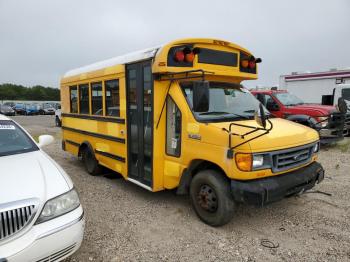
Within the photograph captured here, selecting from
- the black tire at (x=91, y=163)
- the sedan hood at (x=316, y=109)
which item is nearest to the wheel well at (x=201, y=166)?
the black tire at (x=91, y=163)

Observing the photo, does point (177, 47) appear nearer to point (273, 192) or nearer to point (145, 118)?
point (145, 118)

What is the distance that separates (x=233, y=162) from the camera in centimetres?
346

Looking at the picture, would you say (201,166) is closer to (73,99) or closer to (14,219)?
(14,219)

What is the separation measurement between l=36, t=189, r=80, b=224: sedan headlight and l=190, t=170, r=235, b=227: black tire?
5.69ft

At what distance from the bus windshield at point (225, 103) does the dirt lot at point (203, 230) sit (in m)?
1.55

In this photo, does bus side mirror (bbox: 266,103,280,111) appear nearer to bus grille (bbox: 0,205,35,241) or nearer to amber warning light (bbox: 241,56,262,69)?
amber warning light (bbox: 241,56,262,69)

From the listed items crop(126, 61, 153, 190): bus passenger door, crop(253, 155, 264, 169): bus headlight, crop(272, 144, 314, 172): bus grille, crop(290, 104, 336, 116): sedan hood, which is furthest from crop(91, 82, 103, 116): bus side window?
crop(290, 104, 336, 116): sedan hood

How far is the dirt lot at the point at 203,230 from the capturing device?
10.9 ft

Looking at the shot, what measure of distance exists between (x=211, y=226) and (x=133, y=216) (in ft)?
4.01

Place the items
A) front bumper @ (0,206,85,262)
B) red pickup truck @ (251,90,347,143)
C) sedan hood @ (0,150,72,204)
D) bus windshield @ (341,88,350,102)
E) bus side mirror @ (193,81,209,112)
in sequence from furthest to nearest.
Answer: bus windshield @ (341,88,350,102)
red pickup truck @ (251,90,347,143)
bus side mirror @ (193,81,209,112)
sedan hood @ (0,150,72,204)
front bumper @ (0,206,85,262)

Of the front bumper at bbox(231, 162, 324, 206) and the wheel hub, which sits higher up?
the front bumper at bbox(231, 162, 324, 206)

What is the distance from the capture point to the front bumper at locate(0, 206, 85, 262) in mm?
2387

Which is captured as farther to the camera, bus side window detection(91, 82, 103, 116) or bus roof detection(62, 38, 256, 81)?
bus side window detection(91, 82, 103, 116)

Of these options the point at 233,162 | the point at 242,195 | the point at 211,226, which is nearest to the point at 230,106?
the point at 233,162
